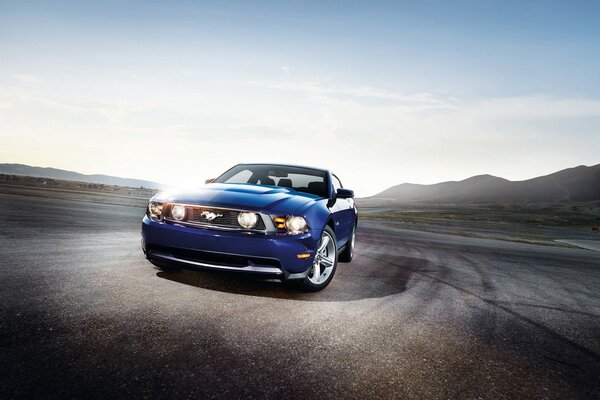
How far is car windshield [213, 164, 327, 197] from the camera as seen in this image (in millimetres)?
5590

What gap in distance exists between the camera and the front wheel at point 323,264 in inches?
157

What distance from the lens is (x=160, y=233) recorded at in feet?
11.9

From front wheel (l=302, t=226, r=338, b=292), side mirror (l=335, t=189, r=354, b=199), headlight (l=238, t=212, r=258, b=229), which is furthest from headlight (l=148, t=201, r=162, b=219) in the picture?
side mirror (l=335, t=189, r=354, b=199)

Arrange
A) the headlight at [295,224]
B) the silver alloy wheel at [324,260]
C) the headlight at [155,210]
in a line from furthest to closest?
the silver alloy wheel at [324,260] → the headlight at [155,210] → the headlight at [295,224]

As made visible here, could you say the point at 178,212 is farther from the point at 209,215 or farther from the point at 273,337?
the point at 273,337

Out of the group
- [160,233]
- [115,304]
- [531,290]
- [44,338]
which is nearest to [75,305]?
[115,304]

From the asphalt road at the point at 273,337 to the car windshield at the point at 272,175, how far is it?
5.63 feet

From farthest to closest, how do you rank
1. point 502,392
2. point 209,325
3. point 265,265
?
point 265,265
point 209,325
point 502,392

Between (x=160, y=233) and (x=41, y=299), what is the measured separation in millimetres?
1129

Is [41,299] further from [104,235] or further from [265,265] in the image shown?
[104,235]

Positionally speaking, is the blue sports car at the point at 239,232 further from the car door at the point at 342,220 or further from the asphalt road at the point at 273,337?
the car door at the point at 342,220

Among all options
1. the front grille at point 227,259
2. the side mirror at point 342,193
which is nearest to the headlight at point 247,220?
the front grille at point 227,259

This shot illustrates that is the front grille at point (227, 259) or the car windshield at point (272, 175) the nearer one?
the front grille at point (227, 259)

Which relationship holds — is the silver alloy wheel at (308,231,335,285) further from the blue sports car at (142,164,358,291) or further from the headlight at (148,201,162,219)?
the headlight at (148,201,162,219)
